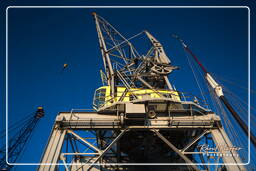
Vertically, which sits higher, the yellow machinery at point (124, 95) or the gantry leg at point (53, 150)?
the yellow machinery at point (124, 95)

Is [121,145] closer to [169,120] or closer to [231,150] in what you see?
[169,120]

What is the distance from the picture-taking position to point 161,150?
1841 cm

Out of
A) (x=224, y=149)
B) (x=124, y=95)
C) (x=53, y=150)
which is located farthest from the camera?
(x=124, y=95)

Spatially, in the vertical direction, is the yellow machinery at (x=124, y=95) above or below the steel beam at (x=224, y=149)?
above

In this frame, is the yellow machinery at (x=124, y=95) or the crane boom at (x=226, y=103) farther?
the yellow machinery at (x=124, y=95)

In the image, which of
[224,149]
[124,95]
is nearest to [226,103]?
[224,149]

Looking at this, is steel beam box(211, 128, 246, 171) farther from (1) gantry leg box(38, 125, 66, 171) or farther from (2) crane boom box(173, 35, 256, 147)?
(1) gantry leg box(38, 125, 66, 171)

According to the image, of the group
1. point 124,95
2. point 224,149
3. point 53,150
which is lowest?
point 224,149

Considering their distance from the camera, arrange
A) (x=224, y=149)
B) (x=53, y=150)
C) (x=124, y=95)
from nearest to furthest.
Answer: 1. (x=53, y=150)
2. (x=224, y=149)
3. (x=124, y=95)

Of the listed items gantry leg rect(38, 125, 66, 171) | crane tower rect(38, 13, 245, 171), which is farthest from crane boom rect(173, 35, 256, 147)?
gantry leg rect(38, 125, 66, 171)

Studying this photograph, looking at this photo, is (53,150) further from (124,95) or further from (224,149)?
(224,149)

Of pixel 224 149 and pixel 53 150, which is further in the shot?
pixel 224 149

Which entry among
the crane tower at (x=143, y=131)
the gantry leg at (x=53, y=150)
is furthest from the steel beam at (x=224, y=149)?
the gantry leg at (x=53, y=150)

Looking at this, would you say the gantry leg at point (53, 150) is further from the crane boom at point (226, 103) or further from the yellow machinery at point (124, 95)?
the crane boom at point (226, 103)
